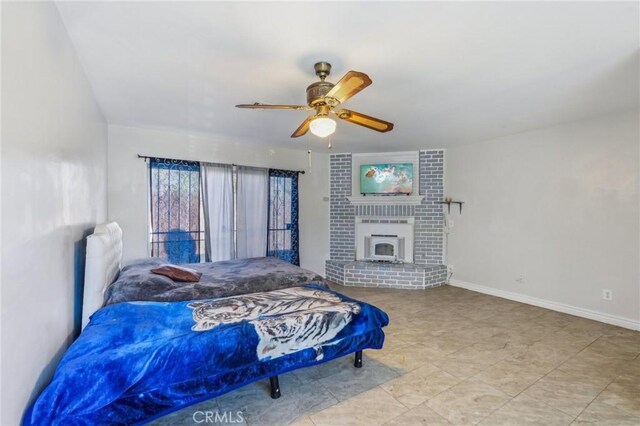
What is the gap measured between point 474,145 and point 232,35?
4065 mm

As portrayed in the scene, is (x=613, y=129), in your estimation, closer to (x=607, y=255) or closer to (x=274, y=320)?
(x=607, y=255)

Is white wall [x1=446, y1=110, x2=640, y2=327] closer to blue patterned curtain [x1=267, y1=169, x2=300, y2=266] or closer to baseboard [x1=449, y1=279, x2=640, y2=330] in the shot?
baseboard [x1=449, y1=279, x2=640, y2=330]

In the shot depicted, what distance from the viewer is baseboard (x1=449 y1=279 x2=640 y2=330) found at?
3156mm

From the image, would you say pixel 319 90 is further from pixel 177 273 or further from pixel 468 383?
pixel 468 383

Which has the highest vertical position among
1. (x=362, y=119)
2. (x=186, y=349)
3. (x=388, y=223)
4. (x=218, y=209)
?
(x=362, y=119)

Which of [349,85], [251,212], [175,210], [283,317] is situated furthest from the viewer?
[251,212]

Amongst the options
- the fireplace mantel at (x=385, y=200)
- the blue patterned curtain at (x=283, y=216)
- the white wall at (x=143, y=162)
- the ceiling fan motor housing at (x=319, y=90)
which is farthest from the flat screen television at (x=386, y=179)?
the ceiling fan motor housing at (x=319, y=90)

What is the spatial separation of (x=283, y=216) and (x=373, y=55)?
126 inches

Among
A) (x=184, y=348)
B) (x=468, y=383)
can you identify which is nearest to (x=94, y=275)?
(x=184, y=348)

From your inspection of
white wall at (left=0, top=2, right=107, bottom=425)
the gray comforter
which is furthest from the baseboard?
white wall at (left=0, top=2, right=107, bottom=425)

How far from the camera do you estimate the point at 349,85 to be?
5.98 feet

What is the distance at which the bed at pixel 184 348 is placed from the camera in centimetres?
136

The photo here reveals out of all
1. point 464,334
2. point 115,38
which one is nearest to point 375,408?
point 464,334

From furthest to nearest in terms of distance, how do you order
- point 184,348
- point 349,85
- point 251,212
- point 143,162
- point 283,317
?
point 251,212, point 143,162, point 283,317, point 349,85, point 184,348
